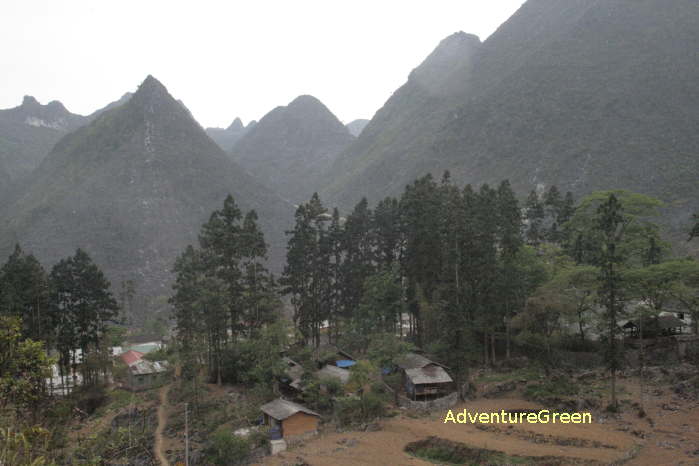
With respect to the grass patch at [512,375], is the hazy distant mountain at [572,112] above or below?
above

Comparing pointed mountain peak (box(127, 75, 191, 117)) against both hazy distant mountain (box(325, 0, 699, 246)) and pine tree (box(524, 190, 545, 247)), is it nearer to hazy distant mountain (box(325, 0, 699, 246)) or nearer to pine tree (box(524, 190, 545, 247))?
hazy distant mountain (box(325, 0, 699, 246))

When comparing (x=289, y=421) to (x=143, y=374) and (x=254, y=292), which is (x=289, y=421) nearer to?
(x=254, y=292)

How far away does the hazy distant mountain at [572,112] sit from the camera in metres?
89.1

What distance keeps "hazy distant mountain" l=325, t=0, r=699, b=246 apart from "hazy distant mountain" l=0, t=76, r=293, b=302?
40.2 metres

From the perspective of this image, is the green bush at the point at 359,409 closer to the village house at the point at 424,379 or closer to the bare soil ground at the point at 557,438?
the bare soil ground at the point at 557,438

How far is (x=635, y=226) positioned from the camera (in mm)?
42688

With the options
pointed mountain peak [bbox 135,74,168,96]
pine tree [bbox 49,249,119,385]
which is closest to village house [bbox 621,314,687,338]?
pine tree [bbox 49,249,119,385]

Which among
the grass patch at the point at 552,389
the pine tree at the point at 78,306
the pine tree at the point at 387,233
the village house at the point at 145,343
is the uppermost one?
the pine tree at the point at 387,233

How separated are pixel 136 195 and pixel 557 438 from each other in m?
117

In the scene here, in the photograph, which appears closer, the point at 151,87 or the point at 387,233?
the point at 387,233

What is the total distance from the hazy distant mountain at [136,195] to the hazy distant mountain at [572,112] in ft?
132

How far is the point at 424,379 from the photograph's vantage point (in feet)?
113

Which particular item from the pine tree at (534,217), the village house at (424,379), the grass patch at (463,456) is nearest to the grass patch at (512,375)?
the village house at (424,379)

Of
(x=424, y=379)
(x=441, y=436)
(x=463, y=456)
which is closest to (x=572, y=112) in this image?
(x=424, y=379)
